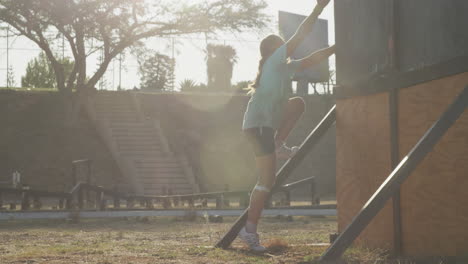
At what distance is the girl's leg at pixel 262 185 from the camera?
5.86 m

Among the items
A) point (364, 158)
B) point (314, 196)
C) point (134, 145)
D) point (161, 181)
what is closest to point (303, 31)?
point (364, 158)

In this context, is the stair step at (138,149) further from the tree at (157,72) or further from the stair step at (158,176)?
the tree at (157,72)

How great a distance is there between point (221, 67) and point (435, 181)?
1455 inches

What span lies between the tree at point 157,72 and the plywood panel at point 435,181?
26.2 metres

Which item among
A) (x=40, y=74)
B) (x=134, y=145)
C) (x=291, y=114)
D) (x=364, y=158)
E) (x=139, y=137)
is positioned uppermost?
(x=40, y=74)

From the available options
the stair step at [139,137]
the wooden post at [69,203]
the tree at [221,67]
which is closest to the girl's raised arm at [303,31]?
the wooden post at [69,203]

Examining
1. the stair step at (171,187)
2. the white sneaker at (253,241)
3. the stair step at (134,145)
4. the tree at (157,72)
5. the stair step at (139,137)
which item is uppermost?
the tree at (157,72)

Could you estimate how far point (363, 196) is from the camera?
6273 mm

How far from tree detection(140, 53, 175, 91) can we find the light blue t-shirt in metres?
25.7

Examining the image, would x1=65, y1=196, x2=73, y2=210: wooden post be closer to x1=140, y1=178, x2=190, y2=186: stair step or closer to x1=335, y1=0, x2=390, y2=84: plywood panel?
x1=140, y1=178, x2=190, y2=186: stair step

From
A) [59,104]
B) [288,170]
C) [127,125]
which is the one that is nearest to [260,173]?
[288,170]

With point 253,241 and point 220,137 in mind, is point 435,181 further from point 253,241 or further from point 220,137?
point 220,137

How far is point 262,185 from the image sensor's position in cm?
591

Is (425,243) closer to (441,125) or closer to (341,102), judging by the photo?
(441,125)
